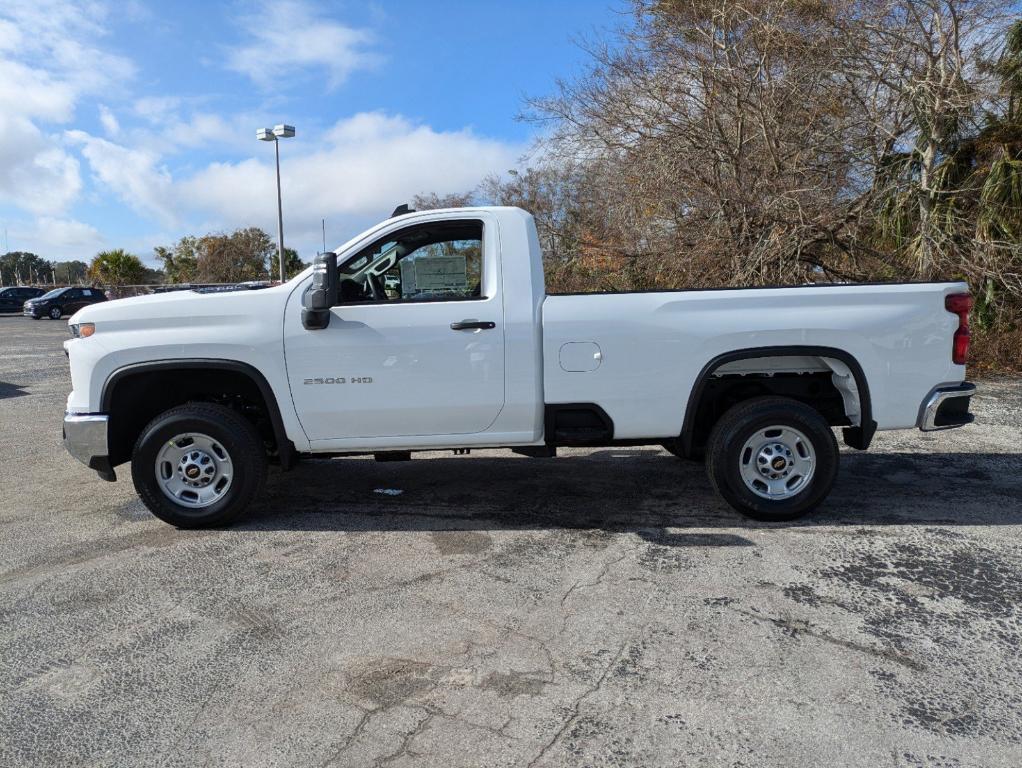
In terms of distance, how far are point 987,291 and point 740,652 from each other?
34.5ft

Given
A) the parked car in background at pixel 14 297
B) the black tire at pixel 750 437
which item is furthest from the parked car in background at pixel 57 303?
the black tire at pixel 750 437

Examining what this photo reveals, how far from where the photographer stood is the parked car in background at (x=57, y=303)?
35.5m

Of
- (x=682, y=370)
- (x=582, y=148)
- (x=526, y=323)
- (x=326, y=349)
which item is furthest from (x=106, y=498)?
(x=582, y=148)

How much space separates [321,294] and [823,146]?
36.5 ft

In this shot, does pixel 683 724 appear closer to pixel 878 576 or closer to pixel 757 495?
pixel 878 576

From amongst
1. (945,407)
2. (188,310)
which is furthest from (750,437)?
(188,310)

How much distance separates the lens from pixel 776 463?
5.11 metres

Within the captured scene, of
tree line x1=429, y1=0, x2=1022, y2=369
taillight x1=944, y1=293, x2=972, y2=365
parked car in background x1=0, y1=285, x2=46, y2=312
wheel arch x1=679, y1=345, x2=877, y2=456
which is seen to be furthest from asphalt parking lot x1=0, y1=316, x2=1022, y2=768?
parked car in background x1=0, y1=285, x2=46, y2=312

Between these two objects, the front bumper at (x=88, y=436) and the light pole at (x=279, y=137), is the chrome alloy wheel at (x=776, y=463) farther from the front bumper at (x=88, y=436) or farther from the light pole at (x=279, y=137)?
the light pole at (x=279, y=137)

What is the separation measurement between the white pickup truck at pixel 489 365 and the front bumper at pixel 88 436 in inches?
0.5

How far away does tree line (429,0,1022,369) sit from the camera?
1155 centimetres

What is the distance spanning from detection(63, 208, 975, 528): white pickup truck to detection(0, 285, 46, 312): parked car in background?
44.7m

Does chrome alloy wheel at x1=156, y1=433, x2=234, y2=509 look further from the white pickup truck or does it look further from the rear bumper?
the rear bumper

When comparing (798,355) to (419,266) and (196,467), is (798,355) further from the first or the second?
(196,467)
